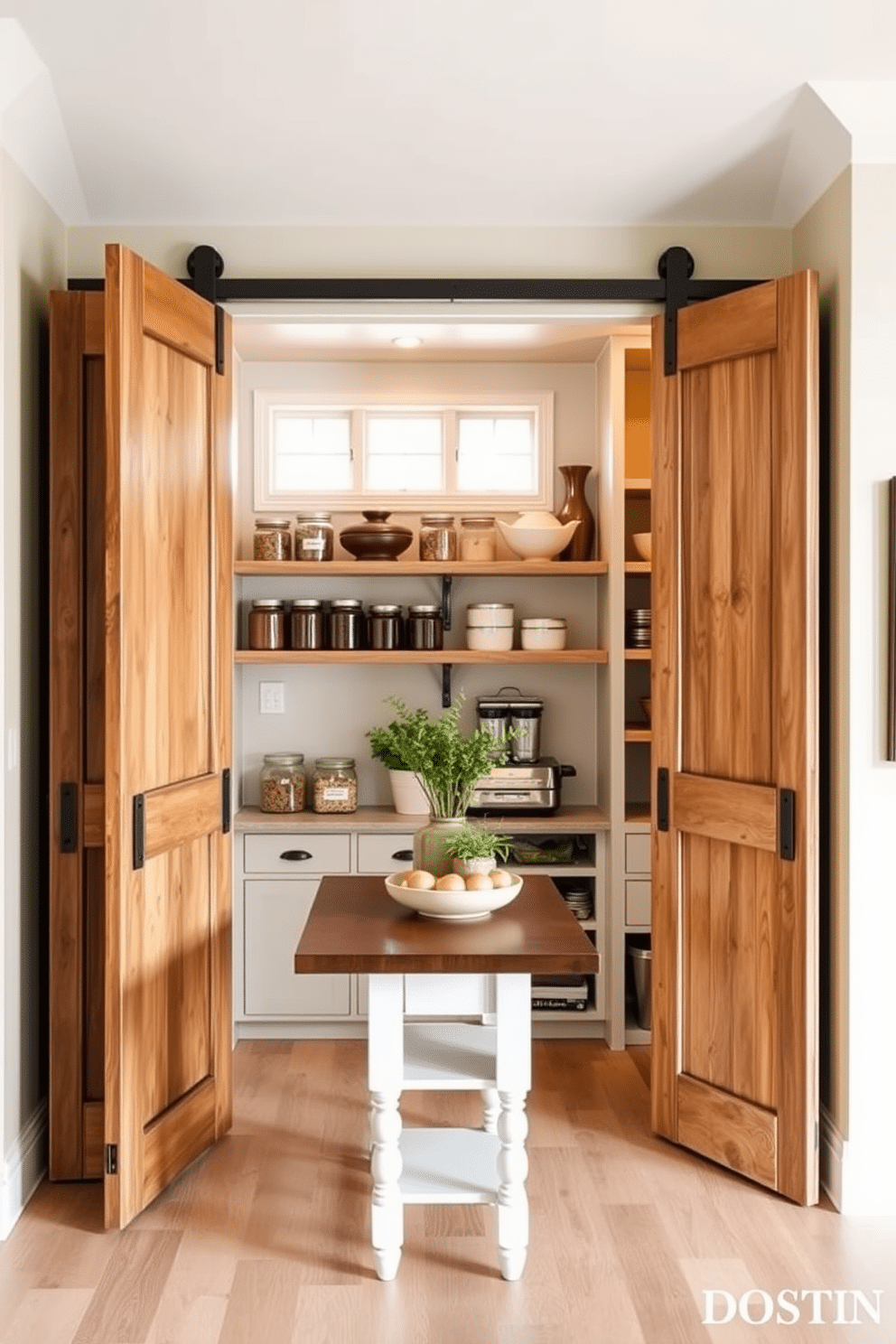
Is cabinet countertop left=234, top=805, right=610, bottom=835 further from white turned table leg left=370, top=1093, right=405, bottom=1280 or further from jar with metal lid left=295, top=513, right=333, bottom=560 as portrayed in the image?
white turned table leg left=370, top=1093, right=405, bottom=1280

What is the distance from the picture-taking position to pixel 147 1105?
120 inches

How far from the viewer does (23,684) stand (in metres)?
3.14

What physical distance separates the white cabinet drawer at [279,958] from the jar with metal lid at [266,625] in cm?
87

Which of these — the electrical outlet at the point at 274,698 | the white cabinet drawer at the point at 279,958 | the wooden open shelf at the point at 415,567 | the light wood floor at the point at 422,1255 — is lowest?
the light wood floor at the point at 422,1255

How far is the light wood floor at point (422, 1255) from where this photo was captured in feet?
8.21

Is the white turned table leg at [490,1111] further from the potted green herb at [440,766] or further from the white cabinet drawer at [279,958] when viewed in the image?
the white cabinet drawer at [279,958]

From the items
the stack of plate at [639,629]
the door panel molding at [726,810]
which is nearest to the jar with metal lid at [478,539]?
the stack of plate at [639,629]

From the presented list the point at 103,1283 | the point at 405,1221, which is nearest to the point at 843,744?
the point at 405,1221

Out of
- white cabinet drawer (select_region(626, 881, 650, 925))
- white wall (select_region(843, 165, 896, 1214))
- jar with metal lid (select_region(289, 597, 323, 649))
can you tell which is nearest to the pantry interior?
white cabinet drawer (select_region(626, 881, 650, 925))

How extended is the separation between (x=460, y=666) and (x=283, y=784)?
839 millimetres

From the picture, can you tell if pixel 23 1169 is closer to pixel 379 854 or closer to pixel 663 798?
pixel 379 854

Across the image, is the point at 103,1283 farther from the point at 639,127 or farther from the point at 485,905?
the point at 639,127

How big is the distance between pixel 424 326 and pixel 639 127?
2.78 ft

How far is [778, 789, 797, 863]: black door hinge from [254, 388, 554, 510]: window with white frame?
6.45 feet
